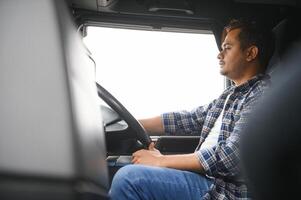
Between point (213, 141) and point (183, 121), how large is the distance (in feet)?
1.03

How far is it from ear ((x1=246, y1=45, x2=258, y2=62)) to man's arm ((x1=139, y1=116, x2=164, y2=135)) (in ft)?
1.68

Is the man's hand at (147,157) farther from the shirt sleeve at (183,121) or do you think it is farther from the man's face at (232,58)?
the man's face at (232,58)

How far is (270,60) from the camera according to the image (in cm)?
173

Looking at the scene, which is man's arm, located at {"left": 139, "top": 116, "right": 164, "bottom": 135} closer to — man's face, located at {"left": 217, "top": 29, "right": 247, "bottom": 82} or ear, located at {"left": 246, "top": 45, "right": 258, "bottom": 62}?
man's face, located at {"left": 217, "top": 29, "right": 247, "bottom": 82}

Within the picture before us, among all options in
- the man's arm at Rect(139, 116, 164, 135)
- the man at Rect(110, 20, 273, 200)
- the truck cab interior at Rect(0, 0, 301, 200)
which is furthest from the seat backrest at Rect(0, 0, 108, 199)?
the man's arm at Rect(139, 116, 164, 135)

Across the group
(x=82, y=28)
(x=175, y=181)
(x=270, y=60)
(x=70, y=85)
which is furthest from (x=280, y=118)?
(x=82, y=28)

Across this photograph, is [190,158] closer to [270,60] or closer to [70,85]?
[270,60]

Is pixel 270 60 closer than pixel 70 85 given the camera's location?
No

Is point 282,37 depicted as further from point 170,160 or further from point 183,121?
point 170,160

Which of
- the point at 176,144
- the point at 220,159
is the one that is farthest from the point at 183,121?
the point at 220,159

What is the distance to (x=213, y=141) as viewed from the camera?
1.59 metres

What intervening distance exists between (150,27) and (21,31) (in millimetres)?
1543

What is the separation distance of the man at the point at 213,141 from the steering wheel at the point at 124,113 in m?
0.04

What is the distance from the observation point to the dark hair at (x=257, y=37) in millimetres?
1721
